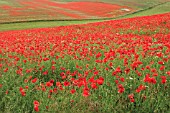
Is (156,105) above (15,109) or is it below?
above

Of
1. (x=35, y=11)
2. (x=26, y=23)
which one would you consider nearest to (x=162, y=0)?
(x=35, y=11)

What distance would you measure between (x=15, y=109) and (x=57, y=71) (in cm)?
230

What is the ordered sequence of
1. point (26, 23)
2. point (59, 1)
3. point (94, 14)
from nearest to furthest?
point (26, 23) < point (94, 14) < point (59, 1)

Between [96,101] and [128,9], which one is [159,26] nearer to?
[96,101]

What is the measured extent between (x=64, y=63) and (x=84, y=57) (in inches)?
24.4

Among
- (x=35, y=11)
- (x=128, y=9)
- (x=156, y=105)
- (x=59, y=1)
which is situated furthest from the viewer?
(x=59, y=1)

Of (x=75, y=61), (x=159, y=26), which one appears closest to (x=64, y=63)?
(x=75, y=61)

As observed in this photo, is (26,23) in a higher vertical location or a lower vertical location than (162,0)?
lower

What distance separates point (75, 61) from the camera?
8188 mm

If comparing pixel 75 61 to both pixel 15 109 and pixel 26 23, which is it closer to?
pixel 15 109

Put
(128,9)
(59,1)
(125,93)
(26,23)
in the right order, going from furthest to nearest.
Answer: (59,1) → (128,9) → (26,23) → (125,93)

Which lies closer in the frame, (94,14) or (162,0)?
(94,14)

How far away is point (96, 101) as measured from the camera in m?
5.25

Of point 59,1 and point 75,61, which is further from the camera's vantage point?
point 59,1
